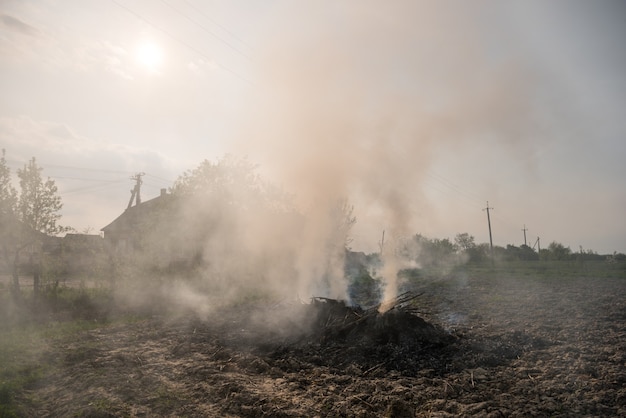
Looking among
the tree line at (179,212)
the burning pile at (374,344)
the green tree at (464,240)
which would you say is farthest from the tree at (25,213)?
the green tree at (464,240)

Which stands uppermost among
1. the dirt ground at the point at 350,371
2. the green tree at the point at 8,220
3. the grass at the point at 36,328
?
the green tree at the point at 8,220

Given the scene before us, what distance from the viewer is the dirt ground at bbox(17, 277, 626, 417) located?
250 inches

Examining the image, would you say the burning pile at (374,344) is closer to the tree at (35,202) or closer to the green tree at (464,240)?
the tree at (35,202)

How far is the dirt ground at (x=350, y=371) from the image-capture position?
250 inches

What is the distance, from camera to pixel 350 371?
27.6 ft

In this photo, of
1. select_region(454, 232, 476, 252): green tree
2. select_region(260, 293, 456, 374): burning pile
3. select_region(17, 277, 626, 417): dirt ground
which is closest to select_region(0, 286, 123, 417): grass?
select_region(17, 277, 626, 417): dirt ground

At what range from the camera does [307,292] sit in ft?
56.0

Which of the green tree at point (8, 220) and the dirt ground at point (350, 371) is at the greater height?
the green tree at point (8, 220)

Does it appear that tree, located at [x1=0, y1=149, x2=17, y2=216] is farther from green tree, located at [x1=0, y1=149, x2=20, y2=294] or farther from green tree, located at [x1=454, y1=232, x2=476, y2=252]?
green tree, located at [x1=454, y1=232, x2=476, y2=252]

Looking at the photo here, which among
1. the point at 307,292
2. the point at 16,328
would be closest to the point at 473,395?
the point at 307,292

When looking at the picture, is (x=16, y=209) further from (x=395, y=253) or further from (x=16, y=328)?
(x=395, y=253)

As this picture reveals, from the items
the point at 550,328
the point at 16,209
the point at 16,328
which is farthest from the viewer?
the point at 16,209

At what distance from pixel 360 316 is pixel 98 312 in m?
11.5

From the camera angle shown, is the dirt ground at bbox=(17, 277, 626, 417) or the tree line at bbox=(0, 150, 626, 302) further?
the tree line at bbox=(0, 150, 626, 302)
